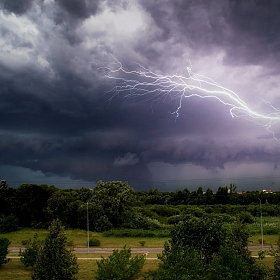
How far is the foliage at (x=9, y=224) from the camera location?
4891 centimetres

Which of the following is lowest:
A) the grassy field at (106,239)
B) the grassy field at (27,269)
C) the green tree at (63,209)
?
the grassy field at (106,239)

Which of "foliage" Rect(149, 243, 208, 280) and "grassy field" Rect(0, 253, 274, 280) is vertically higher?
"foliage" Rect(149, 243, 208, 280)

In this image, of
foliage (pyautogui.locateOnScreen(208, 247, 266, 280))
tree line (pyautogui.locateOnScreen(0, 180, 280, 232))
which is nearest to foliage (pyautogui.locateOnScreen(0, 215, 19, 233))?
tree line (pyautogui.locateOnScreen(0, 180, 280, 232))

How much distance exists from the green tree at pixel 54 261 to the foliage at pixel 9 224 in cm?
3530

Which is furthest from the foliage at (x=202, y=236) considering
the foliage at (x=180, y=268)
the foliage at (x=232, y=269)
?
the foliage at (x=180, y=268)

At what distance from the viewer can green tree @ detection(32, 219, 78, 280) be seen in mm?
17219

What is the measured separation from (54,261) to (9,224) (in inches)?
1427

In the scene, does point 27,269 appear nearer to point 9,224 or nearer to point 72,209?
point 72,209

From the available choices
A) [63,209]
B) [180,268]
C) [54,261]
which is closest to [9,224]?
[63,209]

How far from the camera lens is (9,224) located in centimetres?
4938

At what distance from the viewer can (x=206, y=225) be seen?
20.2 metres

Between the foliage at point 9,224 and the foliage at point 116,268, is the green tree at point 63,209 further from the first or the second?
the foliage at point 116,268

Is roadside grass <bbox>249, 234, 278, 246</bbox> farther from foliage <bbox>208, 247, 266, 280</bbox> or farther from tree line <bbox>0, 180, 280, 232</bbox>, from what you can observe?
foliage <bbox>208, 247, 266, 280</bbox>

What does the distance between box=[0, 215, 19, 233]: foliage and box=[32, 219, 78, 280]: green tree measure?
35.3m
